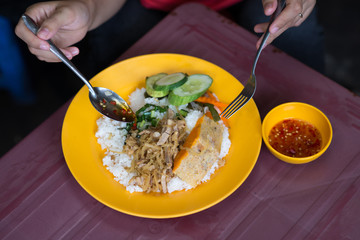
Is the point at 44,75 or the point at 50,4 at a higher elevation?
the point at 50,4

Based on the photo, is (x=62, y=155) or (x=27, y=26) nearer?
(x=27, y=26)

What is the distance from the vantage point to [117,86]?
2.13 metres

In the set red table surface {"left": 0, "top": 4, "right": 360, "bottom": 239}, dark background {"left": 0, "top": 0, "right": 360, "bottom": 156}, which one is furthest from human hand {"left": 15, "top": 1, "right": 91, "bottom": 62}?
dark background {"left": 0, "top": 0, "right": 360, "bottom": 156}

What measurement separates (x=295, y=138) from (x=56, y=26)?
1382 millimetres

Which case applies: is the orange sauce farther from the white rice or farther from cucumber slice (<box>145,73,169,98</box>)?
cucumber slice (<box>145,73,169,98</box>)

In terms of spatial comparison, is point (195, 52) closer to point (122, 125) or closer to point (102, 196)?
point (122, 125)

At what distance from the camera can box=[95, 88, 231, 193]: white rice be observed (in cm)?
173

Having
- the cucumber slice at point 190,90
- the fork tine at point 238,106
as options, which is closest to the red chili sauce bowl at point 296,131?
the fork tine at point 238,106

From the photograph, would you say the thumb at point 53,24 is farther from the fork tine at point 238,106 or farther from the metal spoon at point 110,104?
the fork tine at point 238,106

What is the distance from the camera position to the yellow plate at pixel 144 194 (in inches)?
64.5

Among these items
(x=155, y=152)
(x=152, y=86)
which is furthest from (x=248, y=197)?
(x=152, y=86)

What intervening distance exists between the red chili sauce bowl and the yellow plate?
10cm

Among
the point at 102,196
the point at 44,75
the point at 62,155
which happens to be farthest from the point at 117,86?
the point at 44,75

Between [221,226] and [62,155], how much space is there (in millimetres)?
950
